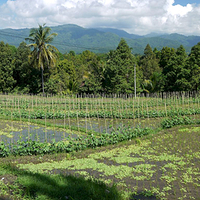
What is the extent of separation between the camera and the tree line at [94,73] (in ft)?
93.2

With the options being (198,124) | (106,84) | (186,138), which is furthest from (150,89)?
(186,138)

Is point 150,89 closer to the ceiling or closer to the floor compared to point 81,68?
closer to the floor

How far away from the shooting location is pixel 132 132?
11.2 metres

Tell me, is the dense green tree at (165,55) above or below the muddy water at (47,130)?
above

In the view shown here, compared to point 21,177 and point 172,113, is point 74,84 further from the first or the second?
point 21,177

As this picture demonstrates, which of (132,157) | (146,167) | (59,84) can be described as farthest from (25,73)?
(146,167)

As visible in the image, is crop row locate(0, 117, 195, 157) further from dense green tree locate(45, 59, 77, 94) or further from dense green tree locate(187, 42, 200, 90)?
dense green tree locate(45, 59, 77, 94)

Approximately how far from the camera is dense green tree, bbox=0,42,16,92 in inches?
1275

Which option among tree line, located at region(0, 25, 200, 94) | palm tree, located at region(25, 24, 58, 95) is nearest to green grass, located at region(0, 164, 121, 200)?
tree line, located at region(0, 25, 200, 94)

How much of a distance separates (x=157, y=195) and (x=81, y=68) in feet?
112

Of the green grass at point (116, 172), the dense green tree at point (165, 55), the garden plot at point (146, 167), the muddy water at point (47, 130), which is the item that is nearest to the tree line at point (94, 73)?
the dense green tree at point (165, 55)

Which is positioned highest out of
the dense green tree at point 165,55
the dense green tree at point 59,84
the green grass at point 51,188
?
the dense green tree at point 165,55

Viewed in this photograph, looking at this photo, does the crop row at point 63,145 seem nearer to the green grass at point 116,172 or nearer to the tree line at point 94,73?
the green grass at point 116,172

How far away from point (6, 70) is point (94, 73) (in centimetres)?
1231
